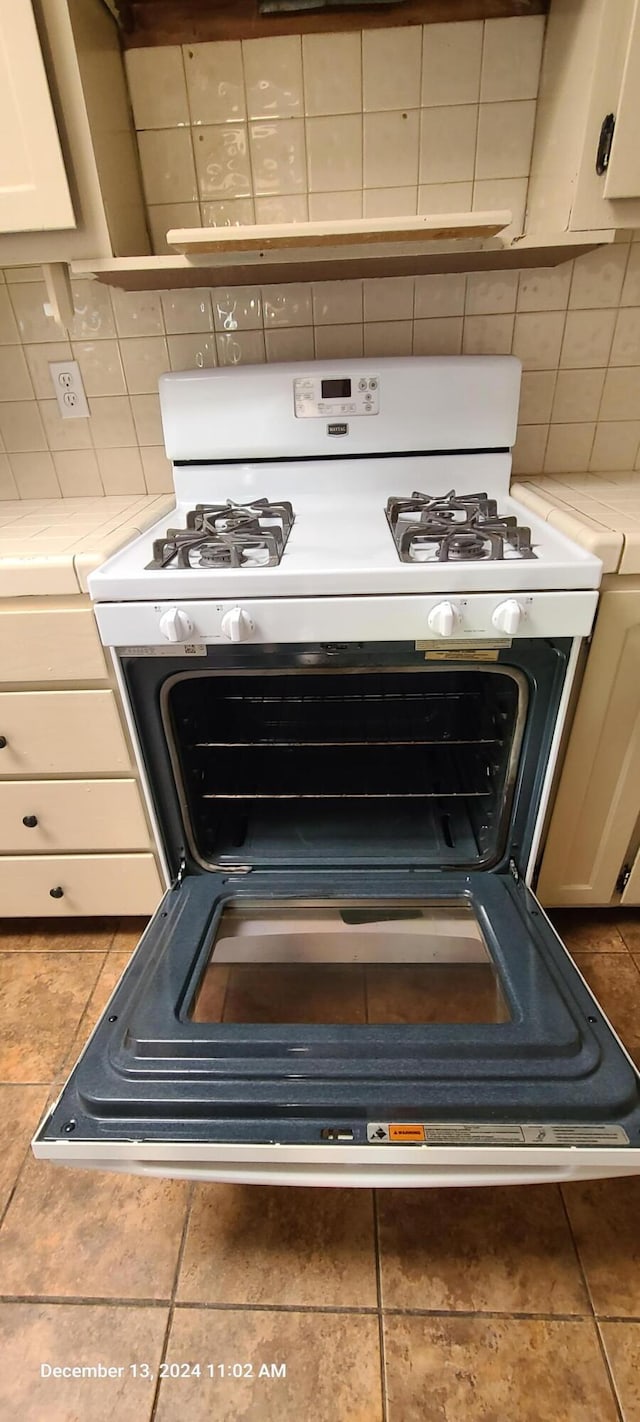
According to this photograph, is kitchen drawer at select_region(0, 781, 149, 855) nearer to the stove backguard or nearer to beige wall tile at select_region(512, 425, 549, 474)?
the stove backguard

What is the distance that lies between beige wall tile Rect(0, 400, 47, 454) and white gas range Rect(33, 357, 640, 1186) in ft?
1.26

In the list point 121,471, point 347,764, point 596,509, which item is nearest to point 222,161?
point 121,471

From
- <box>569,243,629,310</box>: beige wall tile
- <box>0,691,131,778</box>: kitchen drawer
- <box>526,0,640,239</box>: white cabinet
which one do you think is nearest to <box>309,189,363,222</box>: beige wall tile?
<box>526,0,640,239</box>: white cabinet

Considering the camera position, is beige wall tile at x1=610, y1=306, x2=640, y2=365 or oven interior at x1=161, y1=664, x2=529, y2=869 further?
beige wall tile at x1=610, y1=306, x2=640, y2=365

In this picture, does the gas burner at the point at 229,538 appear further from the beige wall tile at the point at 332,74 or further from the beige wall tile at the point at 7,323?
the beige wall tile at the point at 332,74

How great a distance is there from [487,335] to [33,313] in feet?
3.31

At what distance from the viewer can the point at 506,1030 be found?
845 millimetres

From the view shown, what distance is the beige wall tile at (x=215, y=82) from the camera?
122 cm

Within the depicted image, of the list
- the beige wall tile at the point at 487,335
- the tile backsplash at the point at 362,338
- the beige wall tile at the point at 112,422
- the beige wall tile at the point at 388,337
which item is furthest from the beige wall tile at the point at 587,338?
the beige wall tile at the point at 112,422

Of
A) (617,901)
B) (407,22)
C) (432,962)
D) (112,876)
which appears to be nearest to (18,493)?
(112,876)

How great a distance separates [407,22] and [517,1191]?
2092mm

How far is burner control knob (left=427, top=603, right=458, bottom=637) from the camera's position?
0.91 m

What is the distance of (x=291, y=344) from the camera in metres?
1.43

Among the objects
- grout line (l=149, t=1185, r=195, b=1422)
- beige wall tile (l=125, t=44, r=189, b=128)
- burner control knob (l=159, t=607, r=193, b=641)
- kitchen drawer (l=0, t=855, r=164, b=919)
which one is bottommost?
grout line (l=149, t=1185, r=195, b=1422)
